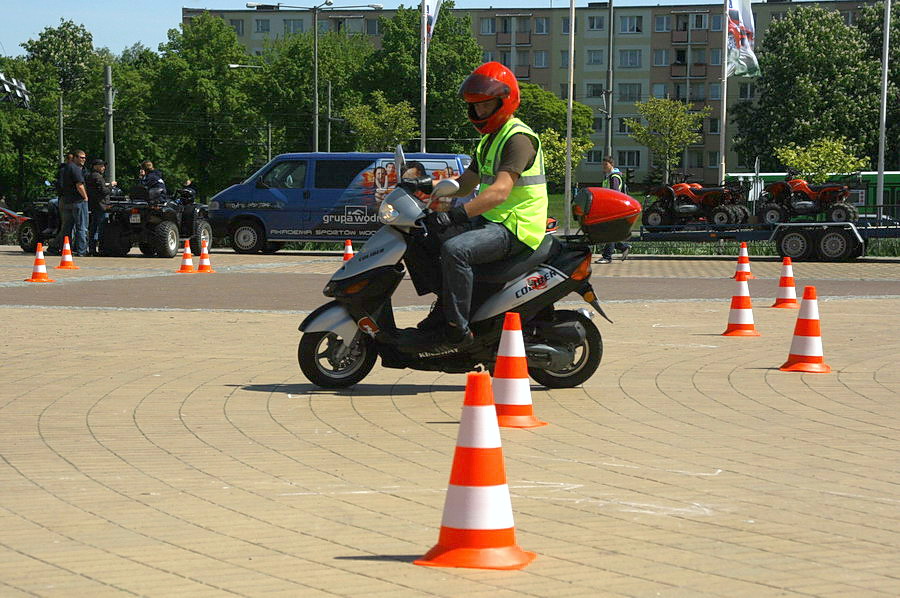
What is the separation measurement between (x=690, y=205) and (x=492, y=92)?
23677 mm

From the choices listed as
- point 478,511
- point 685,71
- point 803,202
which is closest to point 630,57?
point 685,71

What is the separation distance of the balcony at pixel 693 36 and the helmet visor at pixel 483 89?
105 metres

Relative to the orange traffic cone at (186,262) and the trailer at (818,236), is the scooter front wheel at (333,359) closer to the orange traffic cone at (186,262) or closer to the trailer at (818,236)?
the orange traffic cone at (186,262)

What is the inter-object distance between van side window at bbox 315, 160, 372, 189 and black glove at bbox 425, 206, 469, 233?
2091 cm

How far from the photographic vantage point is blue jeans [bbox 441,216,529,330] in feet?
27.1

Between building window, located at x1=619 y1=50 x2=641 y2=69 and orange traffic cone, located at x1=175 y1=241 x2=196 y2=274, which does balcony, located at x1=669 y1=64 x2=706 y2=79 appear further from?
orange traffic cone, located at x1=175 y1=241 x2=196 y2=274

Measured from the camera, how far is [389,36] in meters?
84.7

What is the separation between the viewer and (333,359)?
885cm

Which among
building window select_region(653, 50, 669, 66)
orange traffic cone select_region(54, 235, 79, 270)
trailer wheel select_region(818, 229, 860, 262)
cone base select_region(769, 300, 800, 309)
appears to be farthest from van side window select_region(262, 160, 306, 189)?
building window select_region(653, 50, 669, 66)

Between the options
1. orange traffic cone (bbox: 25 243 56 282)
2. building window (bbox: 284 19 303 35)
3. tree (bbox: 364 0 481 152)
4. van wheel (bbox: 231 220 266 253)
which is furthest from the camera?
building window (bbox: 284 19 303 35)

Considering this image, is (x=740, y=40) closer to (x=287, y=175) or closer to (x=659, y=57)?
(x=287, y=175)

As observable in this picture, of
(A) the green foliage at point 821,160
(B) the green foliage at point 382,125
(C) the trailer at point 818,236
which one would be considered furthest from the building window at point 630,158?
(C) the trailer at point 818,236

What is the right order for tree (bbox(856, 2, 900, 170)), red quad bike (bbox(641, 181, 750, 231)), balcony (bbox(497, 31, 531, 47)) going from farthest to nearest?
balcony (bbox(497, 31, 531, 47))
tree (bbox(856, 2, 900, 170))
red quad bike (bbox(641, 181, 750, 231))

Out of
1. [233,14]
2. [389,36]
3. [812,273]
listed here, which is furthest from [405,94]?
[812,273]
